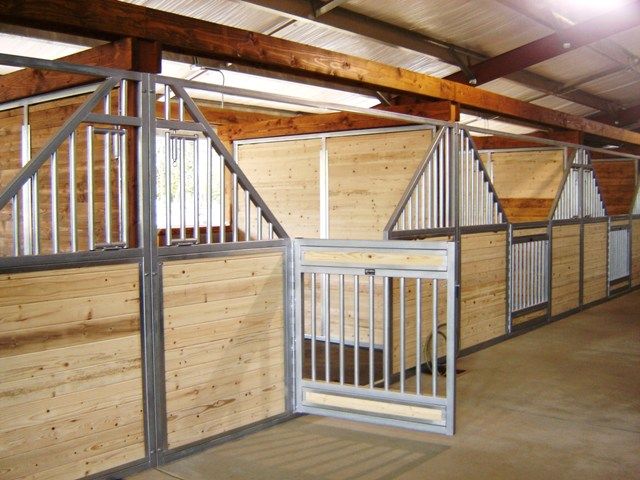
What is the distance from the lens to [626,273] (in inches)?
334

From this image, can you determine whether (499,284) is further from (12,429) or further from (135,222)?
(12,429)

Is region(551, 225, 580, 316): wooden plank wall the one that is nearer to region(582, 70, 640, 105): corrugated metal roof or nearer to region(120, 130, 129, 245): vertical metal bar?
region(582, 70, 640, 105): corrugated metal roof

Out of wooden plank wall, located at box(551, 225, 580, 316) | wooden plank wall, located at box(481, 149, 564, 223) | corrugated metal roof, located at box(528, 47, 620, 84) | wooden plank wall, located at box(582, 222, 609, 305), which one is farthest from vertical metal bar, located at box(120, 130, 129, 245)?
corrugated metal roof, located at box(528, 47, 620, 84)

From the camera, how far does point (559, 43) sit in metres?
6.40

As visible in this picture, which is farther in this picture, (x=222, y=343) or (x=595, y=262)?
(x=595, y=262)

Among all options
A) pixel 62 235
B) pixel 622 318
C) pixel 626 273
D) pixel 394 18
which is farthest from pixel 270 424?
pixel 626 273

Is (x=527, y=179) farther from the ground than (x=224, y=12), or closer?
closer

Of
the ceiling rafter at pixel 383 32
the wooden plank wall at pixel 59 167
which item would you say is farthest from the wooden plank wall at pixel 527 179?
the wooden plank wall at pixel 59 167

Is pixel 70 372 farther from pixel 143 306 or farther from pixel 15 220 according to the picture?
pixel 15 220

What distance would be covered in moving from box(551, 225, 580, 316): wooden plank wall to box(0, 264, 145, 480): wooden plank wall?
4701 millimetres

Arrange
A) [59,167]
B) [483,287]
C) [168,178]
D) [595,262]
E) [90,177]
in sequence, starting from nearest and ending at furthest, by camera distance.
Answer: [90,177], [168,178], [59,167], [483,287], [595,262]

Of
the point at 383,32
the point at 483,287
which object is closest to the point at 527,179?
the point at 483,287

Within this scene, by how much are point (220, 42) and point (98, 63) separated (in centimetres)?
62

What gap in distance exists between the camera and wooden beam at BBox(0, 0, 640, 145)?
2.65 metres
